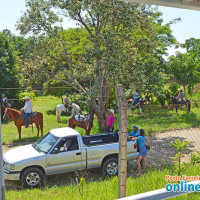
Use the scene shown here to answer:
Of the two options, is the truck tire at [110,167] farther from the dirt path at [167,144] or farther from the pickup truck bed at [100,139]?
the dirt path at [167,144]

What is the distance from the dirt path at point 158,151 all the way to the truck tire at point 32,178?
15.2 inches

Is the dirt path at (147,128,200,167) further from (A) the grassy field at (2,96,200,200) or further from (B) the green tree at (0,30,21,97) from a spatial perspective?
(B) the green tree at (0,30,21,97)

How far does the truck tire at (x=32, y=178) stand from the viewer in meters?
7.90

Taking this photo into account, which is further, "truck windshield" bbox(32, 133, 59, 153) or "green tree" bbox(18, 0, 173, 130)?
"green tree" bbox(18, 0, 173, 130)

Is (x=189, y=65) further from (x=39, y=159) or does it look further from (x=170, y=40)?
(x=39, y=159)

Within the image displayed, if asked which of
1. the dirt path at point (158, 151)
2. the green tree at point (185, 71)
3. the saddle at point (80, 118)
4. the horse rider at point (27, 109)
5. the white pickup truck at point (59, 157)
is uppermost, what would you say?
the green tree at point (185, 71)

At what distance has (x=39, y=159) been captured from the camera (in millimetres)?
8102

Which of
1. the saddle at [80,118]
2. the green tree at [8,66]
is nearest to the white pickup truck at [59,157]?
the saddle at [80,118]

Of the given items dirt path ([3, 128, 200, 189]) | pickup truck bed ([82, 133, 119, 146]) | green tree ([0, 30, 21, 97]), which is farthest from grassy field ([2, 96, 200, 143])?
pickup truck bed ([82, 133, 119, 146])

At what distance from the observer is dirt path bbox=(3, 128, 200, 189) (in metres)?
8.83

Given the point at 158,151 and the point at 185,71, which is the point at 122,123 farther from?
the point at 185,71

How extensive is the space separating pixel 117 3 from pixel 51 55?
436 centimetres

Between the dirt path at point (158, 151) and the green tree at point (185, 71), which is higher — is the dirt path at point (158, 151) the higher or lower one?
the lower one

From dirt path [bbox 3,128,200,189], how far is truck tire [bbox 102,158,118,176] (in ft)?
0.82
